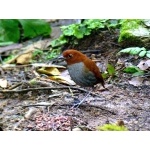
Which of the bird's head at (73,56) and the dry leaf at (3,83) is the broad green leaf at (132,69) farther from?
the dry leaf at (3,83)

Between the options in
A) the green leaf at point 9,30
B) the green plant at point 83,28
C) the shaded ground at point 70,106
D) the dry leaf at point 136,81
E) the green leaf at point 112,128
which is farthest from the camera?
the green leaf at point 9,30

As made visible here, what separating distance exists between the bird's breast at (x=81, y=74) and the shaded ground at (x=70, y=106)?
12 centimetres

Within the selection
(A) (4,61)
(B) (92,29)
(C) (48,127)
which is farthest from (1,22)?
(C) (48,127)

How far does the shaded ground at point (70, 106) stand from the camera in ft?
6.36

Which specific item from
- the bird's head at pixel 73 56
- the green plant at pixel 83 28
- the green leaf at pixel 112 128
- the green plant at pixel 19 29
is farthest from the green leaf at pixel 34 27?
the green leaf at pixel 112 128

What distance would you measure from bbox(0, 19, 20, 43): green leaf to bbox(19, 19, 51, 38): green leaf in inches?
2.0

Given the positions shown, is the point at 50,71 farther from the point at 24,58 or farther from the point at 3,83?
the point at 24,58

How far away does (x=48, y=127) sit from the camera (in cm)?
190

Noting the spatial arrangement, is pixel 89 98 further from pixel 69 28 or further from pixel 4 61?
pixel 4 61

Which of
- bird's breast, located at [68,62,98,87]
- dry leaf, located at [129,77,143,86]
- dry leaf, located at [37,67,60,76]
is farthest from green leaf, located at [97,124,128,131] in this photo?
dry leaf, located at [37,67,60,76]

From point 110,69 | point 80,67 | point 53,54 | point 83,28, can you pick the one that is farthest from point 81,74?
point 53,54

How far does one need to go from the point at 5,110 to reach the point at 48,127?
1.17 feet

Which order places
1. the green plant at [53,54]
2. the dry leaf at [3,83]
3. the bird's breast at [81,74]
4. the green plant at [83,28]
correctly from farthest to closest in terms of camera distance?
the green plant at [53,54] < the green plant at [83,28] < the dry leaf at [3,83] < the bird's breast at [81,74]

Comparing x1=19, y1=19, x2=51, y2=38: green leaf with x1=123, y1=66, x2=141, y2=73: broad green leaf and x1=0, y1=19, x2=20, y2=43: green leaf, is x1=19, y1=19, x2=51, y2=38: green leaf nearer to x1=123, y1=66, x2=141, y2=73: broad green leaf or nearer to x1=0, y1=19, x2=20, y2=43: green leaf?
x1=0, y1=19, x2=20, y2=43: green leaf
